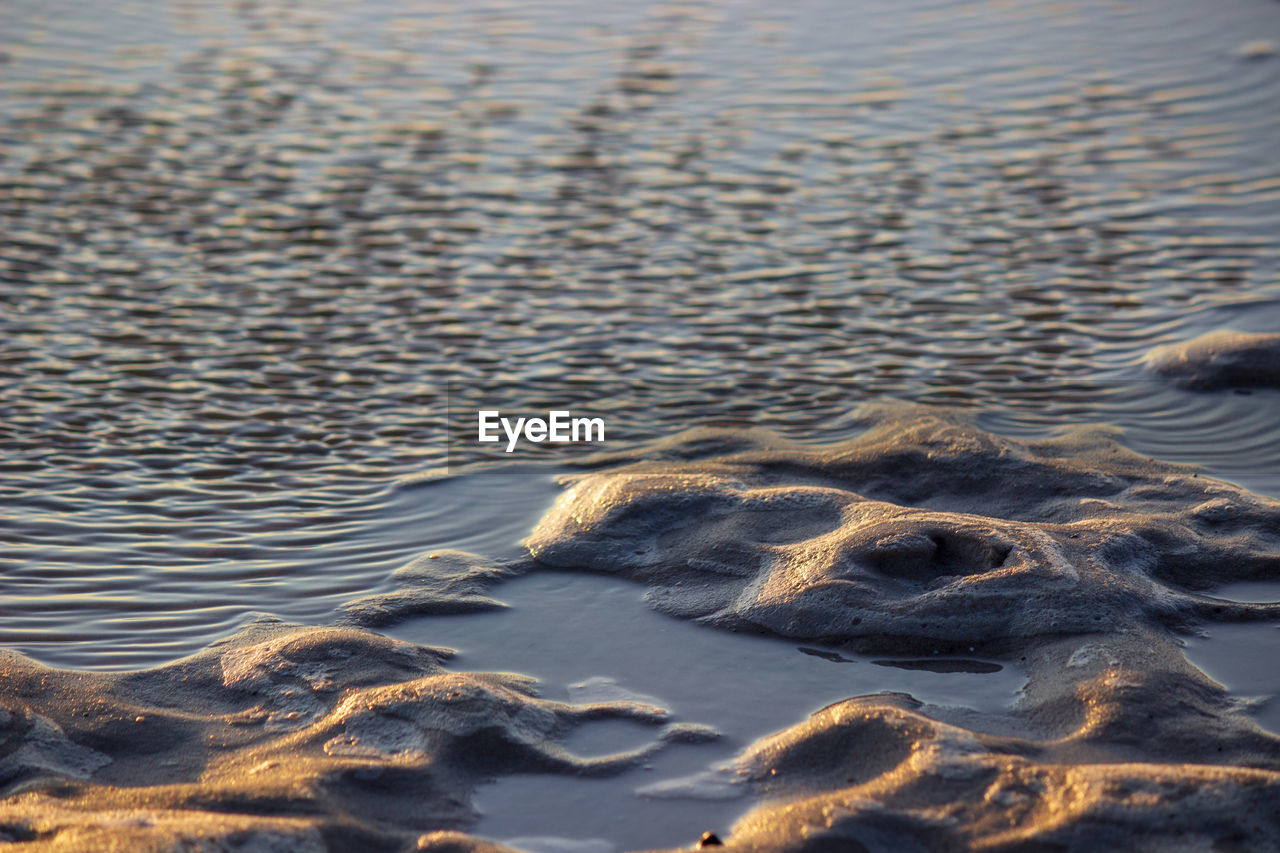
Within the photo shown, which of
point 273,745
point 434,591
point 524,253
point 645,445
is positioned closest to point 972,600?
point 434,591

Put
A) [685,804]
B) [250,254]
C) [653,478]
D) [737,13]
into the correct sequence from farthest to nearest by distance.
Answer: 1. [737,13]
2. [250,254]
3. [653,478]
4. [685,804]

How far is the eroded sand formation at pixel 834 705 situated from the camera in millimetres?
2557

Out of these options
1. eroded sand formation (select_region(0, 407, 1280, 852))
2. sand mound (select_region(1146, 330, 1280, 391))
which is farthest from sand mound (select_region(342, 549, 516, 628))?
sand mound (select_region(1146, 330, 1280, 391))

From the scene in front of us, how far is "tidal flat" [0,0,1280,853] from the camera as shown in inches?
110

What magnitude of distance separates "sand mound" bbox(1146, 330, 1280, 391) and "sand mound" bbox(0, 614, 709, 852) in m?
2.99

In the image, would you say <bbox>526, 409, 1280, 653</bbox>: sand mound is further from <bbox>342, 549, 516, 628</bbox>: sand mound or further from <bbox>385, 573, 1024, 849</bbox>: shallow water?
<bbox>342, 549, 516, 628</bbox>: sand mound

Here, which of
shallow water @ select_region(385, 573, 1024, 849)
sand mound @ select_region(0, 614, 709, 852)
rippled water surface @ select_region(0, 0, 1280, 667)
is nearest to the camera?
sand mound @ select_region(0, 614, 709, 852)

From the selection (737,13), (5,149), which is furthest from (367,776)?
(737,13)

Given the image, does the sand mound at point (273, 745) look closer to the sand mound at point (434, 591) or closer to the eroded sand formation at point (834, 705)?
the eroded sand formation at point (834, 705)

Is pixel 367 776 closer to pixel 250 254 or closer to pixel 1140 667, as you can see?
pixel 1140 667

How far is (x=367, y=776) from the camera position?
109 inches

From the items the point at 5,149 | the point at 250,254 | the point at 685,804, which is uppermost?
the point at 5,149

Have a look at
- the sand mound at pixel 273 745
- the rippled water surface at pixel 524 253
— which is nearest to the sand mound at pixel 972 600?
the rippled water surface at pixel 524 253

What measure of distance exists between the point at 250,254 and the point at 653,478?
2.99 meters
